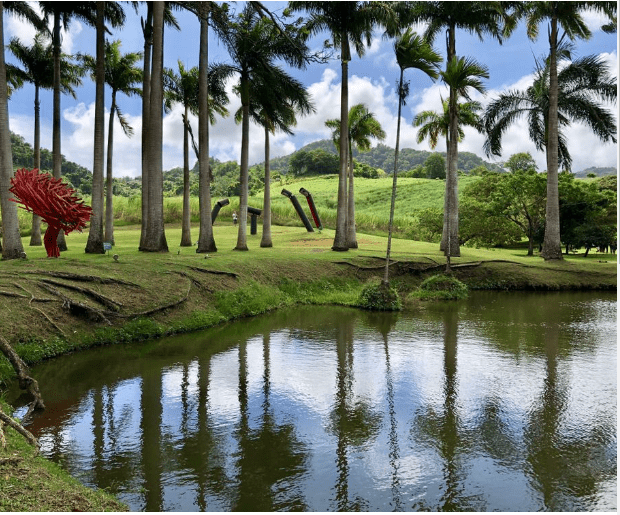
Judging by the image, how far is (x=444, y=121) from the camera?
30.6 metres

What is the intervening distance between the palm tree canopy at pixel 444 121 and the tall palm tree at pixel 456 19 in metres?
2.43

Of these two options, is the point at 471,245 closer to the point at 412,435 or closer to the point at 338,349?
the point at 338,349

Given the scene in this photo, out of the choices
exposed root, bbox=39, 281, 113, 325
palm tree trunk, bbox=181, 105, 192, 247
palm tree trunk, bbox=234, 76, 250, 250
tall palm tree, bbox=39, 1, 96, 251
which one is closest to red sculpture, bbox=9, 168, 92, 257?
exposed root, bbox=39, 281, 113, 325

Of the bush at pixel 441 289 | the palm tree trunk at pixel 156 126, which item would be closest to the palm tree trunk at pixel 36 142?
the palm tree trunk at pixel 156 126

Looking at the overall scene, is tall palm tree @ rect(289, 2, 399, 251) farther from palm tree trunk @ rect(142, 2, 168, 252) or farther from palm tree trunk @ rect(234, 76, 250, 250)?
palm tree trunk @ rect(142, 2, 168, 252)

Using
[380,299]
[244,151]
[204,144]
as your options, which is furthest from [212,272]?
[244,151]

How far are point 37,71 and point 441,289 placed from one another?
77.6ft

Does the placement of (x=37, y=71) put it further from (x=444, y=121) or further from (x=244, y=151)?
(x=444, y=121)

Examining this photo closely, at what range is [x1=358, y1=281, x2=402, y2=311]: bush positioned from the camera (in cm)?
1842

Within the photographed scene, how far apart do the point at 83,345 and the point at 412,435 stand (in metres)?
8.12

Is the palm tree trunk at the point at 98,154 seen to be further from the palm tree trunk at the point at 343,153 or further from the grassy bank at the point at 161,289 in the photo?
the palm tree trunk at the point at 343,153

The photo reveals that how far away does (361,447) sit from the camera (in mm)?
6949

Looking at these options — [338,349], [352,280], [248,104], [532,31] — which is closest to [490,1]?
[532,31]

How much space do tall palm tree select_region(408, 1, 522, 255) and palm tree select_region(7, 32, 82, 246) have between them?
60.3ft
